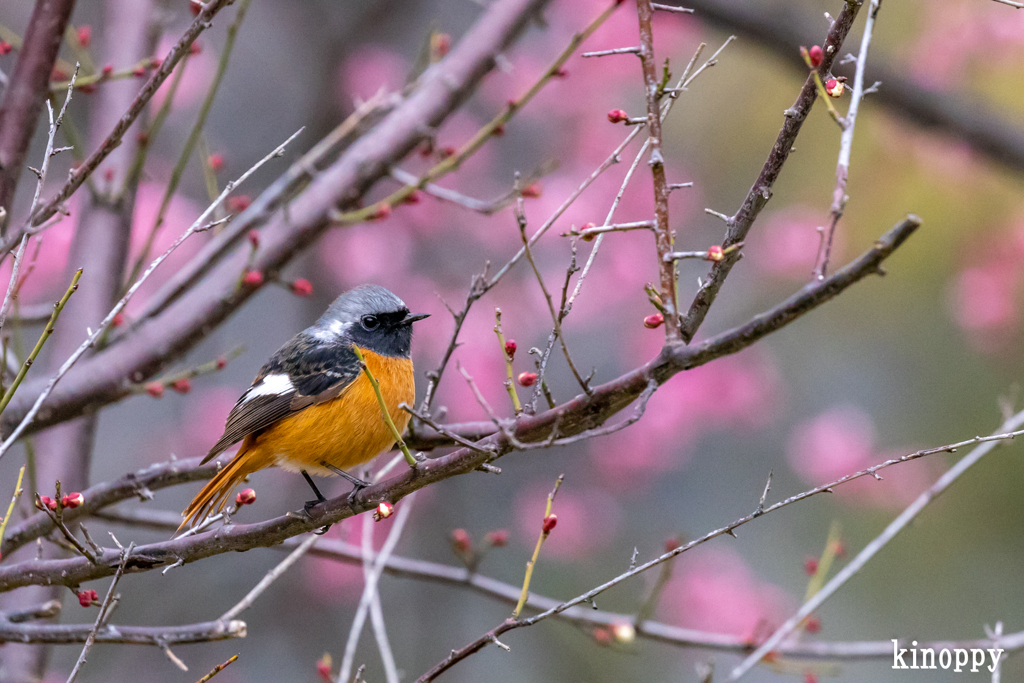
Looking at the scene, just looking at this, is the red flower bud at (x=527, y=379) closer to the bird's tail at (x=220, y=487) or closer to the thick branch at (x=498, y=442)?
the thick branch at (x=498, y=442)

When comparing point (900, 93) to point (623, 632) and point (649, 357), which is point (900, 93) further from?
point (623, 632)

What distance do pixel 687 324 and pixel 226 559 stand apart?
5309mm

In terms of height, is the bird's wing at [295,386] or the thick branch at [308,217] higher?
the thick branch at [308,217]

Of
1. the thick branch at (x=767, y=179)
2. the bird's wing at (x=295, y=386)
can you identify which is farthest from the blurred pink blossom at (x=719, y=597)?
the thick branch at (x=767, y=179)

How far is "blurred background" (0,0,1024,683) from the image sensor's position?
19.7ft

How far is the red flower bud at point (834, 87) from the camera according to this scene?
1.48 m

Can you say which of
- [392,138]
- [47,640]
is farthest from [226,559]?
[47,640]

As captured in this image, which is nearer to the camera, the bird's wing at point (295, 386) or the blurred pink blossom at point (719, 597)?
the bird's wing at point (295, 386)

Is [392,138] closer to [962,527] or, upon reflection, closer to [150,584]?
[150,584]

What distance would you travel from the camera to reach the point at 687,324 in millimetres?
1549

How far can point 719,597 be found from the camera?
6.12 m

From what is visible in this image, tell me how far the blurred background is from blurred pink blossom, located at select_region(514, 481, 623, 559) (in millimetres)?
18

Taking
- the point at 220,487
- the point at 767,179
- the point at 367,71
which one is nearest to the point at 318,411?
the point at 220,487

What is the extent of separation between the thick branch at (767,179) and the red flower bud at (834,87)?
26 millimetres
